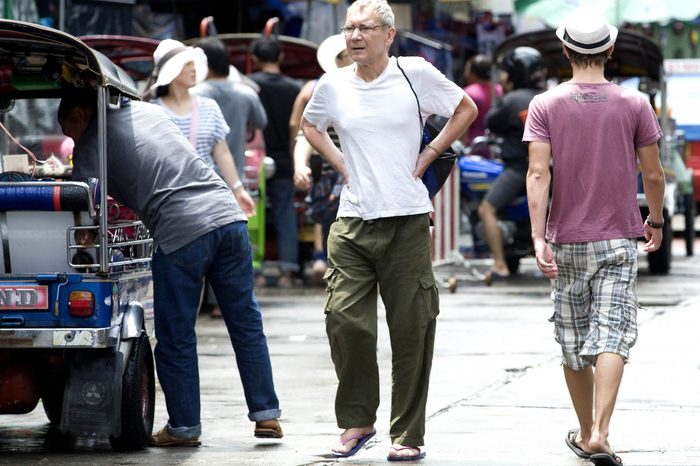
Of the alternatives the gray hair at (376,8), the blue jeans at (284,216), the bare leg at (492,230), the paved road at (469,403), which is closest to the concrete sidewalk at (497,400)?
the paved road at (469,403)

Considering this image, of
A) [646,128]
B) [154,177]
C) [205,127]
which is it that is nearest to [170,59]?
[205,127]

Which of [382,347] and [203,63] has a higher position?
[203,63]

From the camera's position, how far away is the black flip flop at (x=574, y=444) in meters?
6.52

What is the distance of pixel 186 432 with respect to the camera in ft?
22.7

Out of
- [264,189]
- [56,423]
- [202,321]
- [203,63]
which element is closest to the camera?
[56,423]

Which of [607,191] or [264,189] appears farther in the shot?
[264,189]

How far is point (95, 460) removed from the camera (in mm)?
6625

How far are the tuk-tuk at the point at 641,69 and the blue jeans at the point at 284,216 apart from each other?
3500 mm

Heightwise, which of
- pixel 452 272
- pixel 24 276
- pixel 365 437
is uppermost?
pixel 24 276

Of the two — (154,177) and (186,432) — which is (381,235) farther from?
(186,432)

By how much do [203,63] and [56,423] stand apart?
3076mm

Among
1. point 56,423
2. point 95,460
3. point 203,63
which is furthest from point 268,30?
point 95,460

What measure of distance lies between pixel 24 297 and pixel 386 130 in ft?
5.24

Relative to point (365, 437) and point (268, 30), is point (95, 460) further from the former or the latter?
point (268, 30)
